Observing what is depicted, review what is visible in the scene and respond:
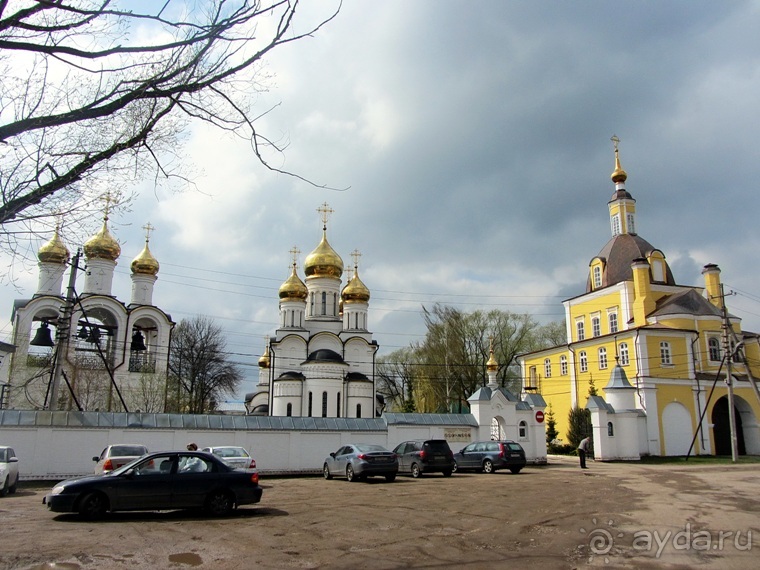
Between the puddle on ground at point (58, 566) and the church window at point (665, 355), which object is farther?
the church window at point (665, 355)

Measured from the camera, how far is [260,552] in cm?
786

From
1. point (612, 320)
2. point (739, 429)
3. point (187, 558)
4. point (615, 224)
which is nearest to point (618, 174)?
point (615, 224)

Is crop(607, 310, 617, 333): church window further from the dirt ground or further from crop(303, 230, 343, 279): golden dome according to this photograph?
the dirt ground

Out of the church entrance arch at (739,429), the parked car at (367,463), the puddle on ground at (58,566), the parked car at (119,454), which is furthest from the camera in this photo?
the church entrance arch at (739,429)

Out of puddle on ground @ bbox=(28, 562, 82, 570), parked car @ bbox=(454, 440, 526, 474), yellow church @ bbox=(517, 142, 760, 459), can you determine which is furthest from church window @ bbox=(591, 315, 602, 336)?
puddle on ground @ bbox=(28, 562, 82, 570)

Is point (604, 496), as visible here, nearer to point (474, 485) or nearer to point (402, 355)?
point (474, 485)

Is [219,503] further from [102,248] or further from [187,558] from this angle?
[102,248]

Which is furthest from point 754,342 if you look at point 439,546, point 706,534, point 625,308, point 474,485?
point 439,546

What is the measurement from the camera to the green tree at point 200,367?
162 ft

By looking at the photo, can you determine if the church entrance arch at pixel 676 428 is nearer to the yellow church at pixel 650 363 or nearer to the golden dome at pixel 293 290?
the yellow church at pixel 650 363

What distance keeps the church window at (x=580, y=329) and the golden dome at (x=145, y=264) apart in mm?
31731

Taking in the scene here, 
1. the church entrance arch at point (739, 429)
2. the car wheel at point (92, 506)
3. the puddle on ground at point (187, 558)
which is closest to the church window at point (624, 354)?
the church entrance arch at point (739, 429)

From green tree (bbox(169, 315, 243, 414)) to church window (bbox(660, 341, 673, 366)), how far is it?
106 feet

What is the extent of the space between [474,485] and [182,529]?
10055 millimetres
